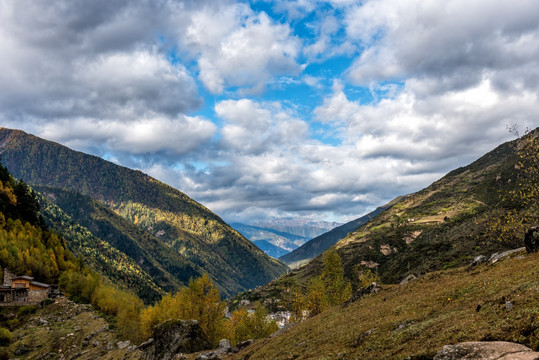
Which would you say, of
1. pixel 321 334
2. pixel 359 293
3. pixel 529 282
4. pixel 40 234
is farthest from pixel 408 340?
pixel 40 234

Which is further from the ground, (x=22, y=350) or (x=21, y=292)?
(x=21, y=292)

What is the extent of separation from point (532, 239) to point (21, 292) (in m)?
141

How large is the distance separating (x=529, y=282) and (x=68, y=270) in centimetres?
15796

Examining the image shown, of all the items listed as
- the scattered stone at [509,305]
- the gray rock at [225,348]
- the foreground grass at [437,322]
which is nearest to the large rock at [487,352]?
the foreground grass at [437,322]

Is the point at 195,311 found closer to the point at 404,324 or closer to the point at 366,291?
the point at 366,291

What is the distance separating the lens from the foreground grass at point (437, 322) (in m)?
17.5

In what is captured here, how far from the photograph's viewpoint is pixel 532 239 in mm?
37406

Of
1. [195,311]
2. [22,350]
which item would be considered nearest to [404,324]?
[195,311]

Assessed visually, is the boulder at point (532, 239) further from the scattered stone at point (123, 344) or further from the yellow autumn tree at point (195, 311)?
the scattered stone at point (123, 344)

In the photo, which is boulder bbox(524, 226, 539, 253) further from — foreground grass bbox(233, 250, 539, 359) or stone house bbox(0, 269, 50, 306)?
stone house bbox(0, 269, 50, 306)

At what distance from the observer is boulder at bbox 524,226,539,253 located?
36938 millimetres

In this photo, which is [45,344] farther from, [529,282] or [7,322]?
[529,282]

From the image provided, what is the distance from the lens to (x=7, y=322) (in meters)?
88.2

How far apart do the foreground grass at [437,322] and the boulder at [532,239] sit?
6.90ft
